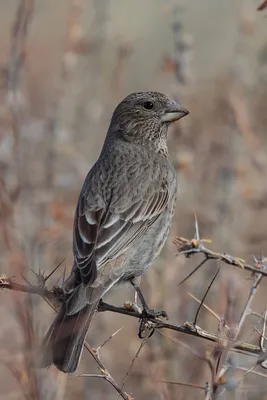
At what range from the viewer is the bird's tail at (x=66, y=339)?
13.0 ft

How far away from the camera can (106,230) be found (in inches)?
191

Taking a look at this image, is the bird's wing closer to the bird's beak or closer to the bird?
the bird

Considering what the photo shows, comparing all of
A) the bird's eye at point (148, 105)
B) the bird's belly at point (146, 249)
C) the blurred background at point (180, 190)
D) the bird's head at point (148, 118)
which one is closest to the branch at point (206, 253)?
the bird's belly at point (146, 249)

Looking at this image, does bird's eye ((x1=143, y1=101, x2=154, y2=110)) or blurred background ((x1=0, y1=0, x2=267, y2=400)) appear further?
blurred background ((x1=0, y1=0, x2=267, y2=400))

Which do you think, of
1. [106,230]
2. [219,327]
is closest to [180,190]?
[106,230]

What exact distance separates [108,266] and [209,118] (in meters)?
4.65

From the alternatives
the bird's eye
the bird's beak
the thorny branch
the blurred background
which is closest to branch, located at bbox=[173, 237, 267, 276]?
the thorny branch

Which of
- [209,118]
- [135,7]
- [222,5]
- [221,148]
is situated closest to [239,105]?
[221,148]

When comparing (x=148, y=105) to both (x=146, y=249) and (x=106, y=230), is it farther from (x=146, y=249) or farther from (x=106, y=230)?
(x=106, y=230)

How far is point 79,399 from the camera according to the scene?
23.0ft

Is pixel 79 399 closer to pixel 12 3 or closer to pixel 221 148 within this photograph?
pixel 221 148

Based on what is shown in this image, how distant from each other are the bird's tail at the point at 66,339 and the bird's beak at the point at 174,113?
1810 mm

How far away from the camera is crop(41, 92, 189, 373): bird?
14.3 feet

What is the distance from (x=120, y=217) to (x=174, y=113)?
118 centimetres
